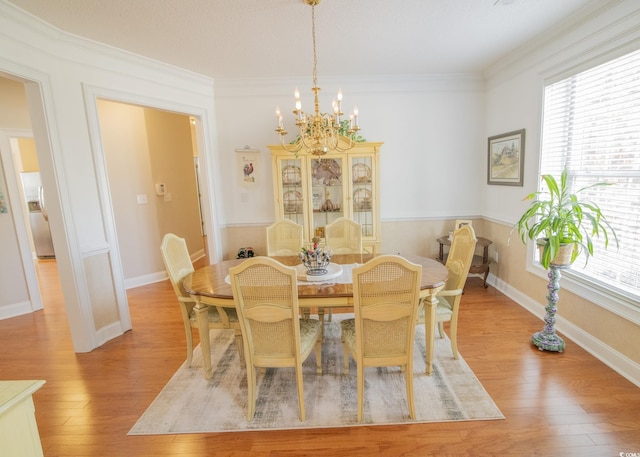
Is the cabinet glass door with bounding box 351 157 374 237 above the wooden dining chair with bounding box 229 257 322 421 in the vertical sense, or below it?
above

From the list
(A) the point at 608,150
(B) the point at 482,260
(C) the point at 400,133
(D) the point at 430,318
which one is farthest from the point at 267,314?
(C) the point at 400,133

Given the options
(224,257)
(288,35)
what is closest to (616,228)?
(288,35)

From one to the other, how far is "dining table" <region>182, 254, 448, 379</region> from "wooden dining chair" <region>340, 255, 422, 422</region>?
23 cm

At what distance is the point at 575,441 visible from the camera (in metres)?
1.71

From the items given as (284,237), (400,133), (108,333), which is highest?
(400,133)

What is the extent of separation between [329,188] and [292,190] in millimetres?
465

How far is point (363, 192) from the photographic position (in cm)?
395

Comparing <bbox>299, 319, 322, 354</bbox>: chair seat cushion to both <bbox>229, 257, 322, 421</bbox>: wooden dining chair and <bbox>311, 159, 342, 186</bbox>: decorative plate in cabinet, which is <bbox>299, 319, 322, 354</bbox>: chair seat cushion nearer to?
<bbox>229, 257, 322, 421</bbox>: wooden dining chair

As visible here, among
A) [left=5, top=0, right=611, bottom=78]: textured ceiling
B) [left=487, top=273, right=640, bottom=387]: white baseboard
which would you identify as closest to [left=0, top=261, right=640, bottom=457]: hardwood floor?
[left=487, top=273, right=640, bottom=387]: white baseboard

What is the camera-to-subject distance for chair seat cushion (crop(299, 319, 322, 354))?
6.56 ft

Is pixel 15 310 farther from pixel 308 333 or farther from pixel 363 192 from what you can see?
pixel 363 192

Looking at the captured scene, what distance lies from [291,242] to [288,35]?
6.23ft

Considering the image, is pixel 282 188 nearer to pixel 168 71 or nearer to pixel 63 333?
pixel 168 71

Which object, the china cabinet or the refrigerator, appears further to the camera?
the refrigerator
